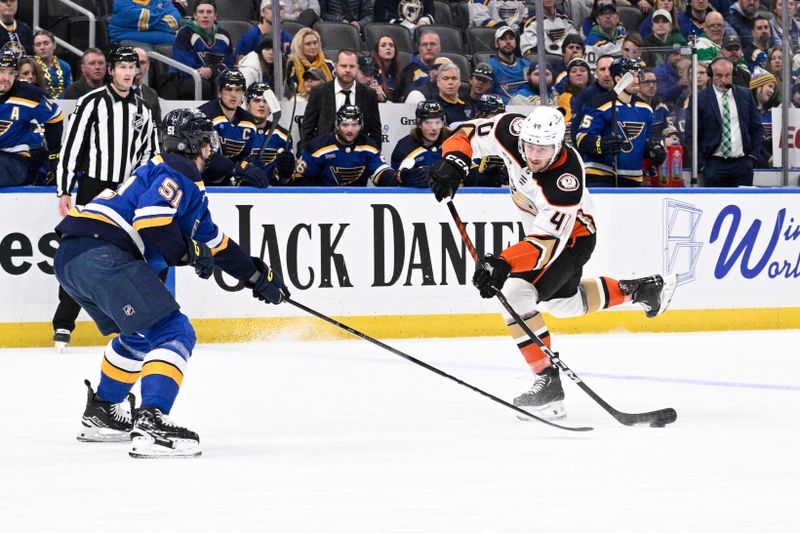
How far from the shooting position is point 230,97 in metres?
8.48

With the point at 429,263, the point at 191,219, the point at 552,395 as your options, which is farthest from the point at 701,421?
the point at 429,263

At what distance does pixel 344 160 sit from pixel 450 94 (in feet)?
3.15

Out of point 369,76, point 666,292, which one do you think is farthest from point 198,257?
point 369,76

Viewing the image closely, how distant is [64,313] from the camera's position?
797 centimetres

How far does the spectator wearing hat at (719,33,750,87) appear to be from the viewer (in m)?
10.0

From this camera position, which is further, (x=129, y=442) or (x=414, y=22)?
(x=414, y=22)

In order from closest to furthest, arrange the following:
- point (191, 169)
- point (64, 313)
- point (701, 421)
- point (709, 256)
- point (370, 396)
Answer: point (191, 169)
point (701, 421)
point (370, 396)
point (64, 313)
point (709, 256)

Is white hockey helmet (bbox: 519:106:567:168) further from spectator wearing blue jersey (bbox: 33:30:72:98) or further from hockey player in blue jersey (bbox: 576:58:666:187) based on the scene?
spectator wearing blue jersey (bbox: 33:30:72:98)

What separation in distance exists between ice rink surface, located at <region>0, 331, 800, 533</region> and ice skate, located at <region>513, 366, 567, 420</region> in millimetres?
73

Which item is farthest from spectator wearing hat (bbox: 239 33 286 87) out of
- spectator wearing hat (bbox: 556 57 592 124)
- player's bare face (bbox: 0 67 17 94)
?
spectator wearing hat (bbox: 556 57 592 124)

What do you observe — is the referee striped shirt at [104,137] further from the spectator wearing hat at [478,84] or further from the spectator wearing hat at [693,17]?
the spectator wearing hat at [693,17]

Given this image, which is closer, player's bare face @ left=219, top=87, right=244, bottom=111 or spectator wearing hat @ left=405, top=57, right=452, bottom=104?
player's bare face @ left=219, top=87, right=244, bottom=111

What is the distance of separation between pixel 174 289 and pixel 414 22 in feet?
10.6

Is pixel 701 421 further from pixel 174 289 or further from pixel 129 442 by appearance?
pixel 174 289
